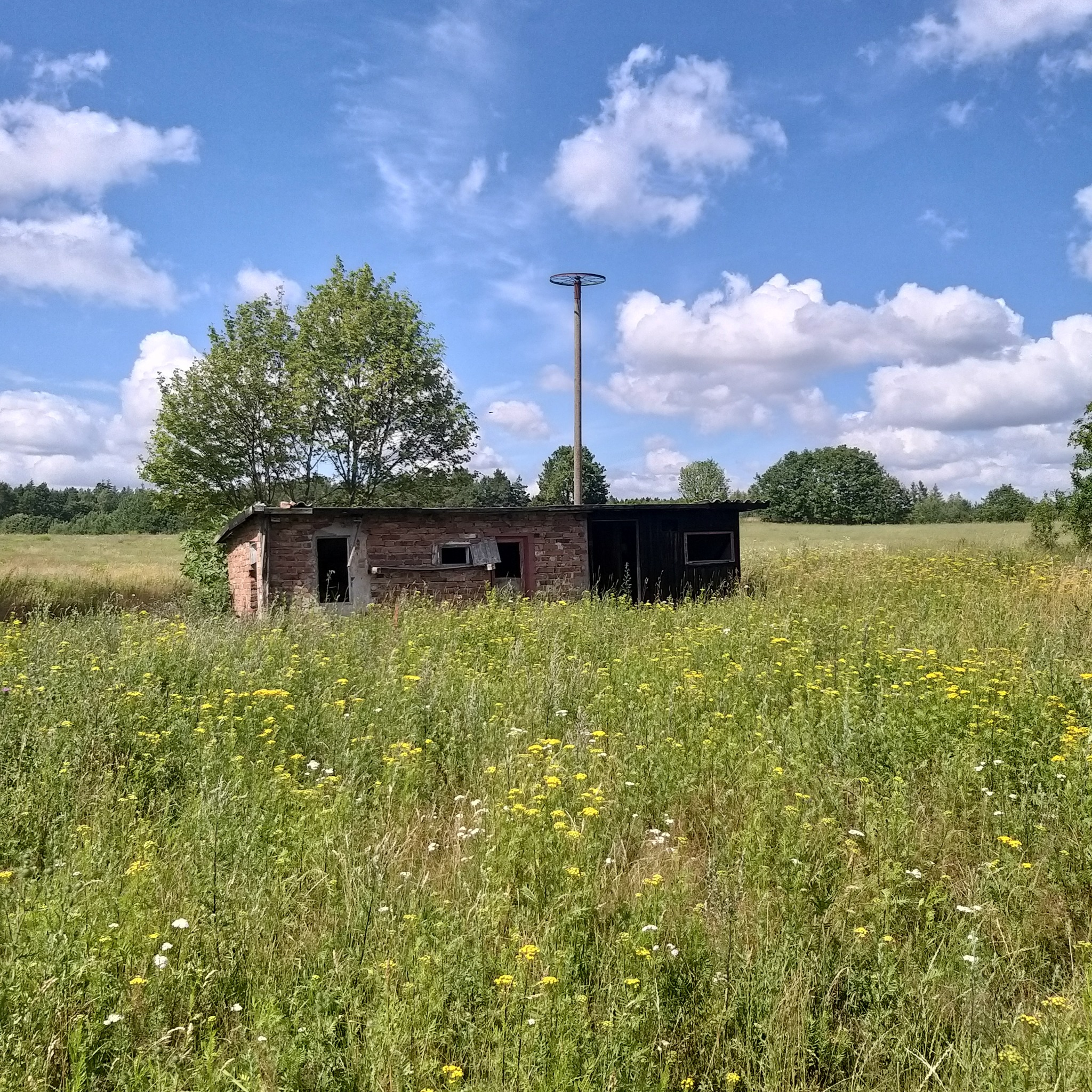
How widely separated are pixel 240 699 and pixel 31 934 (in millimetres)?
3471

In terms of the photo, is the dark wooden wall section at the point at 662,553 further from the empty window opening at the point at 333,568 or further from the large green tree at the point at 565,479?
the large green tree at the point at 565,479

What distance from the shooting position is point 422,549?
17.4 m

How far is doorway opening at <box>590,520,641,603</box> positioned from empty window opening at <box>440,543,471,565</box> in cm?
348

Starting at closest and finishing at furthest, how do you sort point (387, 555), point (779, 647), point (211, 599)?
point (779, 647), point (387, 555), point (211, 599)

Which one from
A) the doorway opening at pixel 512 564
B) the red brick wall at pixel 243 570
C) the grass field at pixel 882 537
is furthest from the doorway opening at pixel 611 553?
the red brick wall at pixel 243 570

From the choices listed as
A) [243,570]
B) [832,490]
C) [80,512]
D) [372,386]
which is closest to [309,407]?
[372,386]

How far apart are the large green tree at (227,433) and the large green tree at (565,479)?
131 feet

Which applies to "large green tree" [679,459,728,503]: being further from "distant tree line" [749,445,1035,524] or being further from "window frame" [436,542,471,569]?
"window frame" [436,542,471,569]

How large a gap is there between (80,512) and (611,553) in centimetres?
9706

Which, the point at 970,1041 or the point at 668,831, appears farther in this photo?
the point at 668,831

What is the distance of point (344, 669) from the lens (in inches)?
297

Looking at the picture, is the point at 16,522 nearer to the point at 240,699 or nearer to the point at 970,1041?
the point at 240,699

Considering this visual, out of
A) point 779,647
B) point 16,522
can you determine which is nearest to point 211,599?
point 779,647

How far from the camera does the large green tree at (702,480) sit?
305 ft
